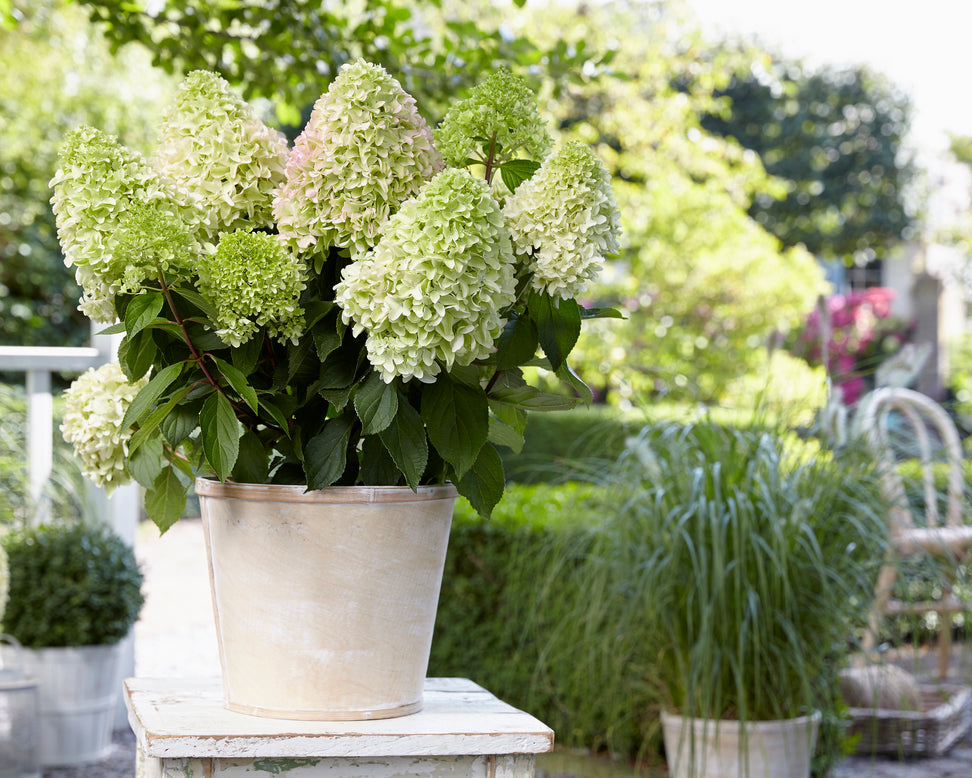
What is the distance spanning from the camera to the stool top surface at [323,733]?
2.99ft

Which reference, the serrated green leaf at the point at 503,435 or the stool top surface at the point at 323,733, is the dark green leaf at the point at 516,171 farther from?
the stool top surface at the point at 323,733

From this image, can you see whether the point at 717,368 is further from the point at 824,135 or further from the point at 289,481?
the point at 824,135

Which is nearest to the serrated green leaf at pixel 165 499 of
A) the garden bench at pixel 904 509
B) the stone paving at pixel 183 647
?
the stone paving at pixel 183 647

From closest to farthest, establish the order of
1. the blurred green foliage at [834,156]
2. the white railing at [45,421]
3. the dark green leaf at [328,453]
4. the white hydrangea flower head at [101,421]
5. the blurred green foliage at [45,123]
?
the dark green leaf at [328,453] → the white hydrangea flower head at [101,421] → the white railing at [45,421] → the blurred green foliage at [45,123] → the blurred green foliage at [834,156]

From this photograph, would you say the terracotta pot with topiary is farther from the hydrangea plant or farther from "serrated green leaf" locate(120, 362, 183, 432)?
"serrated green leaf" locate(120, 362, 183, 432)

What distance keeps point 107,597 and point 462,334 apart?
235 centimetres

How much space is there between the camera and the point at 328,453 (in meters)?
0.94

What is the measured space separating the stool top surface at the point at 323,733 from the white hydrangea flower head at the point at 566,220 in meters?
0.42

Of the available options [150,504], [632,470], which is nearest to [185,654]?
[632,470]

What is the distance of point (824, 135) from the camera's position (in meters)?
17.4

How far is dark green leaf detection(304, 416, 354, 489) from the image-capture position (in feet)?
3.05

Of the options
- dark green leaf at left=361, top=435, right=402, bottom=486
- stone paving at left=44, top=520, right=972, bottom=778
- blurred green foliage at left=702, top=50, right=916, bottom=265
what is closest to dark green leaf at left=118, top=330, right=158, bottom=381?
dark green leaf at left=361, top=435, right=402, bottom=486

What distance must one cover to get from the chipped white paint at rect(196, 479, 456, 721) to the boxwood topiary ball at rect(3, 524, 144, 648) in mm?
2046

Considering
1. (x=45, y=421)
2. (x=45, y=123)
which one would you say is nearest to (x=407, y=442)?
(x=45, y=421)
